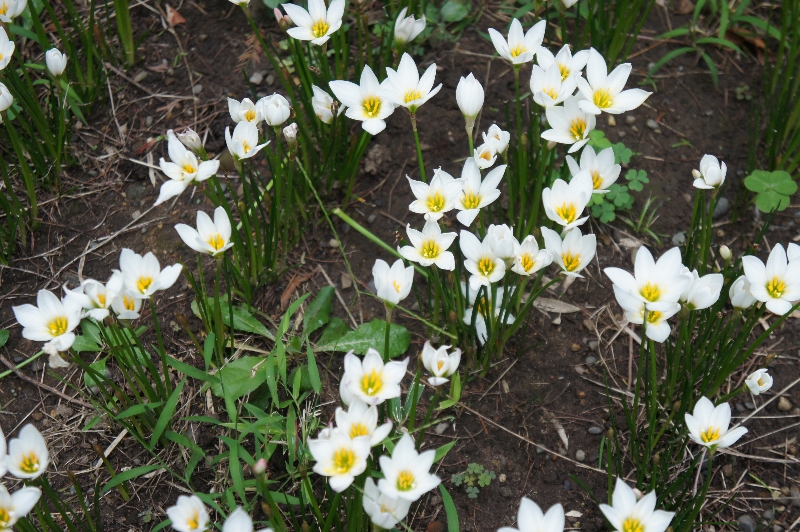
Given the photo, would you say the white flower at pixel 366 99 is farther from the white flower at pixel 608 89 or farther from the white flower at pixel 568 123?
the white flower at pixel 608 89

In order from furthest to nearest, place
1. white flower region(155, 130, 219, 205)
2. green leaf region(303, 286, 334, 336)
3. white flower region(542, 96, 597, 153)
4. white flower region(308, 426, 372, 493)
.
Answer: green leaf region(303, 286, 334, 336)
white flower region(542, 96, 597, 153)
white flower region(155, 130, 219, 205)
white flower region(308, 426, 372, 493)

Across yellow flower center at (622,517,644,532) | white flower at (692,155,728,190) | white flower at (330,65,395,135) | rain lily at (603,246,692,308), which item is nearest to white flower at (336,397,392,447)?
yellow flower center at (622,517,644,532)

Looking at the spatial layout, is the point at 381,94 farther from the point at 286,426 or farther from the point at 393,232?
the point at 286,426

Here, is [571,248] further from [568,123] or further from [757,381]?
[757,381]

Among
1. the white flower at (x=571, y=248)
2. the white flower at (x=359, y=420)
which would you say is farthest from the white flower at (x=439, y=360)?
the white flower at (x=571, y=248)

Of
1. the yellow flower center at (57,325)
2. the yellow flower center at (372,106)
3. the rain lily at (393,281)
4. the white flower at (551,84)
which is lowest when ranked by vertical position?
the yellow flower center at (57,325)

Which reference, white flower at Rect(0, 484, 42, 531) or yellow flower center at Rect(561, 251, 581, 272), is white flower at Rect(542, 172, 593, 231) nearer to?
yellow flower center at Rect(561, 251, 581, 272)
